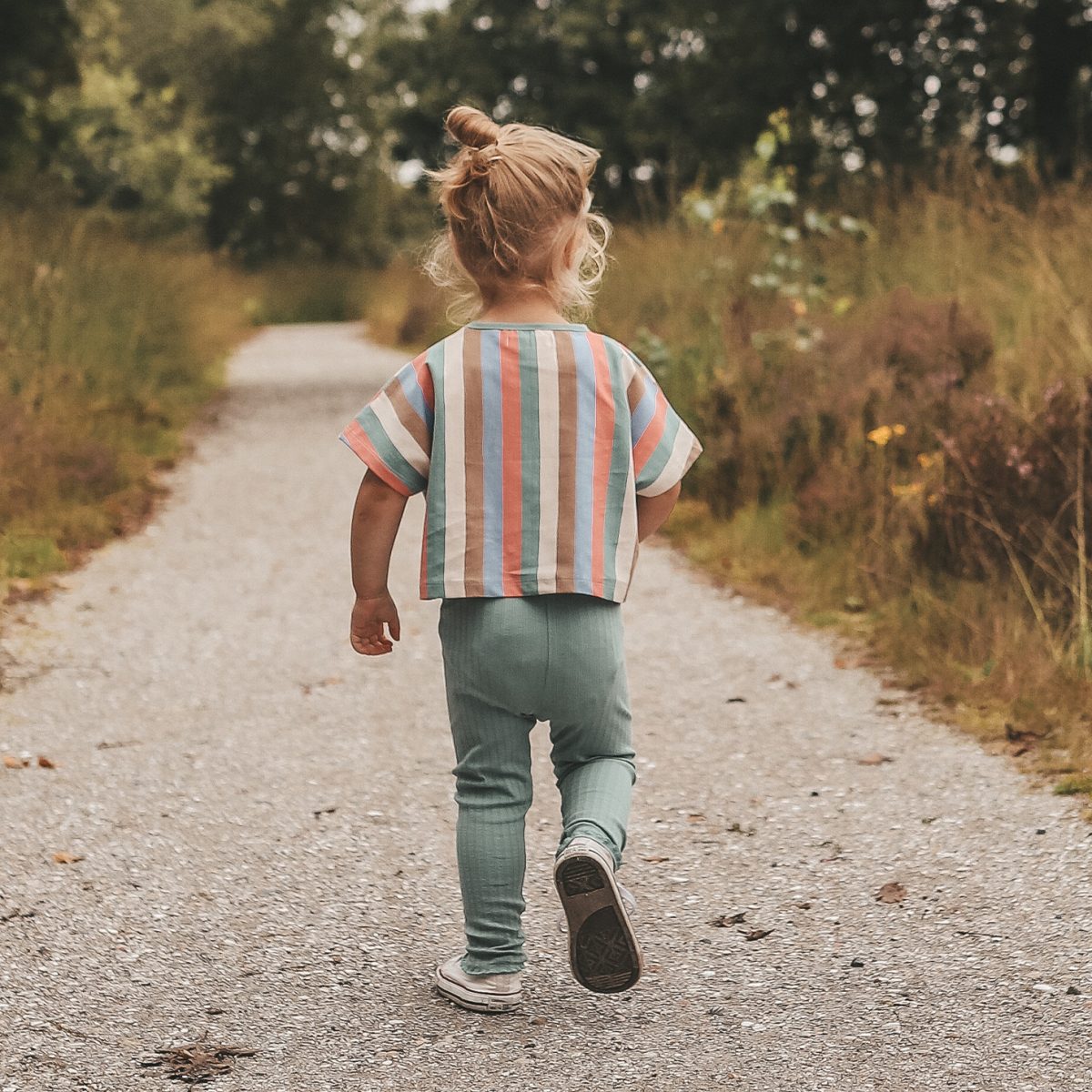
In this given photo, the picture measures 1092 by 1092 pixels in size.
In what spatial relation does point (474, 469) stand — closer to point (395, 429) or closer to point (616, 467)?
point (395, 429)

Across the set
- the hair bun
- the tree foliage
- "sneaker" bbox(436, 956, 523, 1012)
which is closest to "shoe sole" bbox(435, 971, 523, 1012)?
"sneaker" bbox(436, 956, 523, 1012)

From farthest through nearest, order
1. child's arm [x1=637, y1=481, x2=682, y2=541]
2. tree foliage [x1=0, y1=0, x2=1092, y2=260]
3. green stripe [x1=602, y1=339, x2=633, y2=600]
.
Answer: tree foliage [x1=0, y1=0, x2=1092, y2=260]
child's arm [x1=637, y1=481, x2=682, y2=541]
green stripe [x1=602, y1=339, x2=633, y2=600]

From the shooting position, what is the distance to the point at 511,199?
273cm

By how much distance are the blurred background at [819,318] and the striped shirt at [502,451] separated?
2075mm

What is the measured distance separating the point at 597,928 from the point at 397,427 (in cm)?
99

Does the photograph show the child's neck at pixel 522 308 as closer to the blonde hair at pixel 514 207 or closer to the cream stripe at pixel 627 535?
the blonde hair at pixel 514 207

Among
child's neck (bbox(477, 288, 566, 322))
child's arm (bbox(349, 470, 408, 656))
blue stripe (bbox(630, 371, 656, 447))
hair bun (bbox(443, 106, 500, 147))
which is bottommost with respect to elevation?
child's arm (bbox(349, 470, 408, 656))

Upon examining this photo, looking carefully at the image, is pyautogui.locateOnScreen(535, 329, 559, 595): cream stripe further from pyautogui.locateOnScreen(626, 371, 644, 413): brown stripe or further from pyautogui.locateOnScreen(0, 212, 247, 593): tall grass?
pyautogui.locateOnScreen(0, 212, 247, 593): tall grass

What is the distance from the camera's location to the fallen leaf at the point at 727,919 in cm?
338

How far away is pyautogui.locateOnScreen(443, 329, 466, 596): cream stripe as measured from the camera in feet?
9.21

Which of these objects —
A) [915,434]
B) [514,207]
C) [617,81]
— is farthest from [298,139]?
[514,207]

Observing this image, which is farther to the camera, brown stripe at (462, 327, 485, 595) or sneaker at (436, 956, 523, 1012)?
sneaker at (436, 956, 523, 1012)

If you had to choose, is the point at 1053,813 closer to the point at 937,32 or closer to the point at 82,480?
the point at 82,480

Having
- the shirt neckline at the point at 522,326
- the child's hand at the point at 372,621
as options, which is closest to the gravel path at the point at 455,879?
the child's hand at the point at 372,621
